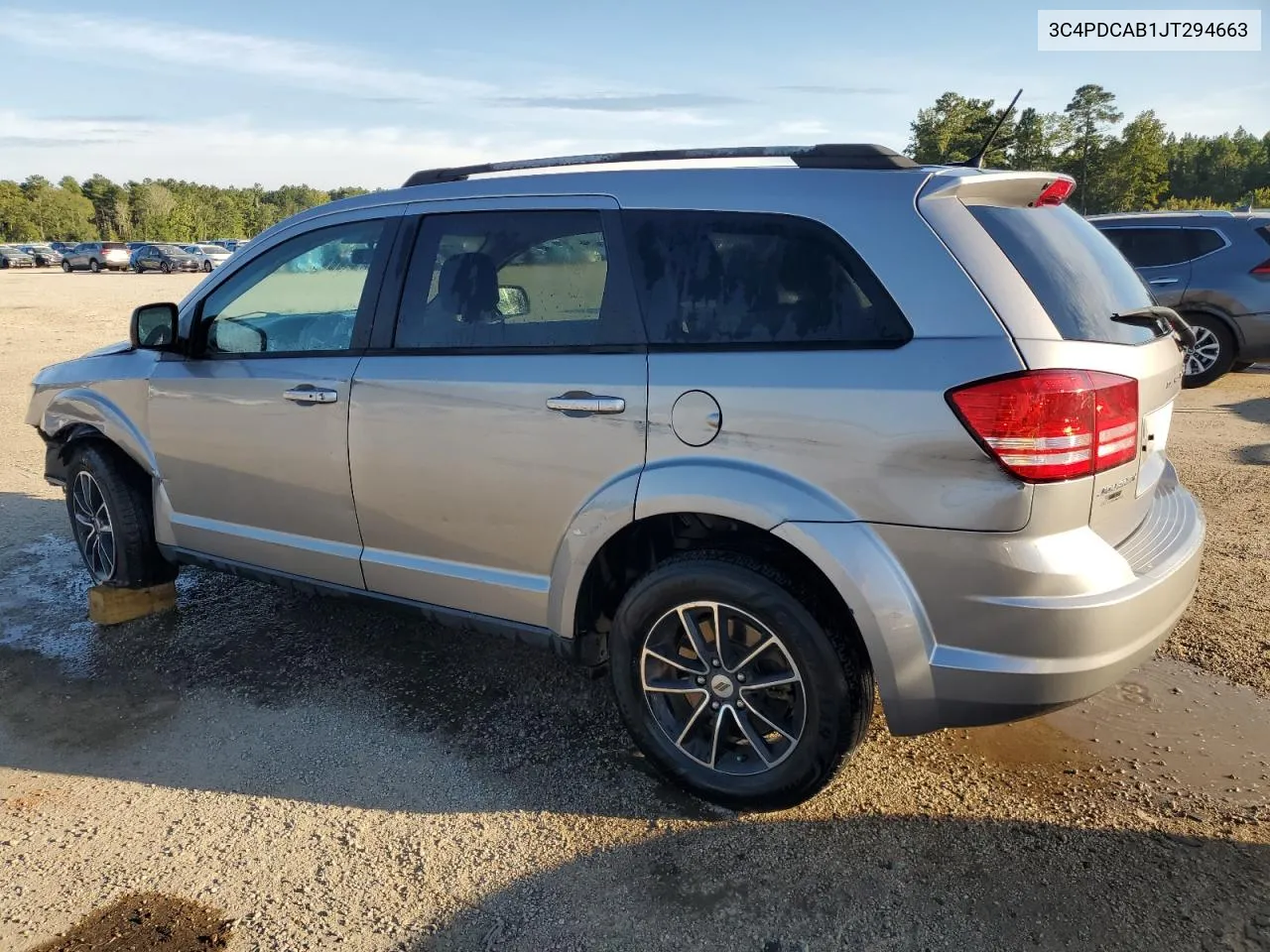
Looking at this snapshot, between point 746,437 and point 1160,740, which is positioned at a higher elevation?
point 746,437

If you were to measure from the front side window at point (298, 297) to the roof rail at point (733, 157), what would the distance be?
0.35 metres

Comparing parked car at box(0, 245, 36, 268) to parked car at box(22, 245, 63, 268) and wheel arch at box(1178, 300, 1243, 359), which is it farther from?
wheel arch at box(1178, 300, 1243, 359)

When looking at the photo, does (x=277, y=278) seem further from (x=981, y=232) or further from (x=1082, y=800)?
(x=1082, y=800)

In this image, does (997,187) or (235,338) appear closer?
(997,187)

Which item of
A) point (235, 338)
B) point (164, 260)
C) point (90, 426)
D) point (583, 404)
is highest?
point (235, 338)

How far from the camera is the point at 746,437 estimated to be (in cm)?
273

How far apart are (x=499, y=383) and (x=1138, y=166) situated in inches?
2913

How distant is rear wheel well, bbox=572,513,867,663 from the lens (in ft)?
9.11

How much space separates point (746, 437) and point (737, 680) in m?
0.76

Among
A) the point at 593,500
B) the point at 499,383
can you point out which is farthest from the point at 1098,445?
the point at 499,383

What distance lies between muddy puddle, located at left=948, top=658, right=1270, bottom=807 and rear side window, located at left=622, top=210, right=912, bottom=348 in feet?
5.20

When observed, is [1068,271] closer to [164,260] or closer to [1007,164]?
[1007,164]

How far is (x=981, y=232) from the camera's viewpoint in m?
2.62

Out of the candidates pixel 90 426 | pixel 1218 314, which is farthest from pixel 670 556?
pixel 1218 314
